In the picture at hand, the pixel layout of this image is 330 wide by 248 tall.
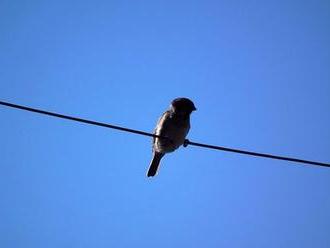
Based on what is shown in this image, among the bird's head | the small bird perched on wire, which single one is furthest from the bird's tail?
the bird's head

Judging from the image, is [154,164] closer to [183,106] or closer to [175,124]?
[175,124]

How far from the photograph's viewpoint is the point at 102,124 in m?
4.77

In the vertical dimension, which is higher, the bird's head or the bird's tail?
the bird's head

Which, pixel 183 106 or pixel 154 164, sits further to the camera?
pixel 154 164

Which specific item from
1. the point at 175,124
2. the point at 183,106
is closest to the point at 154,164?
the point at 175,124

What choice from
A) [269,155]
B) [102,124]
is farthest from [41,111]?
[269,155]

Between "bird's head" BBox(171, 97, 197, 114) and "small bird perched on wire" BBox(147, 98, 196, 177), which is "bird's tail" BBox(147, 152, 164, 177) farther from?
"bird's head" BBox(171, 97, 197, 114)

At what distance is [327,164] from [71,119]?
271 centimetres

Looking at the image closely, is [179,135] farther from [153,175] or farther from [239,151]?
[239,151]

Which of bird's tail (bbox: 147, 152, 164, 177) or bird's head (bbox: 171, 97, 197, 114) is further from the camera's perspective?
bird's tail (bbox: 147, 152, 164, 177)

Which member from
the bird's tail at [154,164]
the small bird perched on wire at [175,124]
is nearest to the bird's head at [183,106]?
the small bird perched on wire at [175,124]

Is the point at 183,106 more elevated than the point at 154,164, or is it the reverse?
the point at 183,106

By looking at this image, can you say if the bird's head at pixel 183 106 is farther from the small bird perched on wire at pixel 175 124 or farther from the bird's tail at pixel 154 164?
the bird's tail at pixel 154 164

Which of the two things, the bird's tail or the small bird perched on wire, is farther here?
the bird's tail
